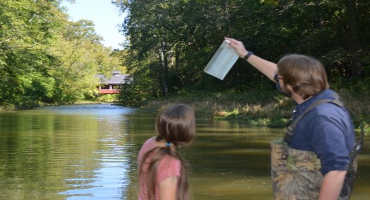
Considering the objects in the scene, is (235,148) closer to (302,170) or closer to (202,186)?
(202,186)

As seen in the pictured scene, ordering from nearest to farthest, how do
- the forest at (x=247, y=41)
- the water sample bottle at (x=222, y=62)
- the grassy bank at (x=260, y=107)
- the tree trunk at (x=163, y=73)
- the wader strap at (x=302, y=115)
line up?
1. the wader strap at (x=302, y=115)
2. the water sample bottle at (x=222, y=62)
3. the grassy bank at (x=260, y=107)
4. the forest at (x=247, y=41)
5. the tree trunk at (x=163, y=73)

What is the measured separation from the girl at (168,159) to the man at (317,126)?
1.71 ft

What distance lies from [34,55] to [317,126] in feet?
138

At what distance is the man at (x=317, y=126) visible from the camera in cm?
292

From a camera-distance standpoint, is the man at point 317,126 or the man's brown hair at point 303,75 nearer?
the man at point 317,126

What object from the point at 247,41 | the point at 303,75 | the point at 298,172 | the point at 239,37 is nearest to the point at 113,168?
the point at 298,172

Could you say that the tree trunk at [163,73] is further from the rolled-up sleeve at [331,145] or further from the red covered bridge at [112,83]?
the red covered bridge at [112,83]

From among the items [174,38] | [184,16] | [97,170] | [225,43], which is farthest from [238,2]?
[225,43]

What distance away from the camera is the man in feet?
9.58

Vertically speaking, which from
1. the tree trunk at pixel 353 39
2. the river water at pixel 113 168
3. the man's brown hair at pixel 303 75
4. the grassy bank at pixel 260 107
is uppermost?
the tree trunk at pixel 353 39

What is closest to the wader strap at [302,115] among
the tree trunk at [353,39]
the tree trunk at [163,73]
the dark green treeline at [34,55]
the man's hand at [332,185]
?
the man's hand at [332,185]

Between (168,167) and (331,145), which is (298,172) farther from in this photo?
(168,167)

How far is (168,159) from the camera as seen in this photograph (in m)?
3.13

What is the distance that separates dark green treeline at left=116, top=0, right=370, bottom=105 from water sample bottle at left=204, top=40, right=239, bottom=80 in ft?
58.4
